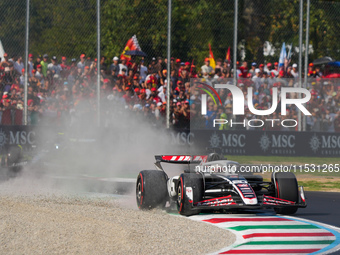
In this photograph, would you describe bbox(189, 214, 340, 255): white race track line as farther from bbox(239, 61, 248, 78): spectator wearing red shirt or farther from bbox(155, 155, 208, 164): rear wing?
bbox(239, 61, 248, 78): spectator wearing red shirt

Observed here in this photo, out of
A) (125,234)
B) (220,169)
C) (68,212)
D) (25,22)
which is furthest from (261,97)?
(125,234)

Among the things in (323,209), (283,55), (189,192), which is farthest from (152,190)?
(283,55)

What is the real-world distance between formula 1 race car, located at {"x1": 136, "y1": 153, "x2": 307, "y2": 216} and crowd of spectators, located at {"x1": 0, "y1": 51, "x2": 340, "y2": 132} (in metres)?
8.26

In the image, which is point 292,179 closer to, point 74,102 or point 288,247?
point 288,247

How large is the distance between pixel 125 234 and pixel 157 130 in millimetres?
12308

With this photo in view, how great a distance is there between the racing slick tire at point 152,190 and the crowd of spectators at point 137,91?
8.47m

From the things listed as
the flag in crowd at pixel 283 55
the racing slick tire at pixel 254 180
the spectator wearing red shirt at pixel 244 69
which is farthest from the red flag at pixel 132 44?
the racing slick tire at pixel 254 180

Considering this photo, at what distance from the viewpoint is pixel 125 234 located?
7434 millimetres

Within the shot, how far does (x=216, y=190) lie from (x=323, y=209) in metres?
2.38

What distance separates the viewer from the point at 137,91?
66.5 feet

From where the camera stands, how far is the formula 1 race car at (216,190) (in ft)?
31.2

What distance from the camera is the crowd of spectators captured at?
63.5 ft

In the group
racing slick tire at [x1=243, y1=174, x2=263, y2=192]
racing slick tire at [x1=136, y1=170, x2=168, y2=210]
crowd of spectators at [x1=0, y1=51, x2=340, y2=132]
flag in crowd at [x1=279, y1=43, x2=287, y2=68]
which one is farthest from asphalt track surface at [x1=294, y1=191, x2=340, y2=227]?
flag in crowd at [x1=279, y1=43, x2=287, y2=68]

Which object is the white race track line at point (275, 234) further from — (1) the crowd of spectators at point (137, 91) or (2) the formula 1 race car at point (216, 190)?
(1) the crowd of spectators at point (137, 91)
